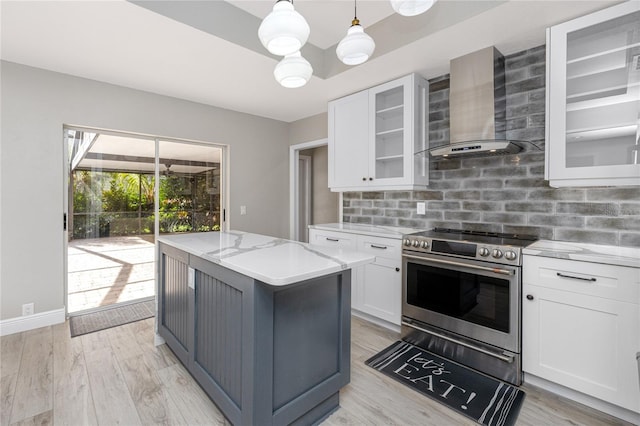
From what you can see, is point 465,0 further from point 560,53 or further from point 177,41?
point 177,41

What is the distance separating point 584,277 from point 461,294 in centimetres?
74

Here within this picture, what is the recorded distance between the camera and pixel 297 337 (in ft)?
5.16

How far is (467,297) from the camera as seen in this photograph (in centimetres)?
221

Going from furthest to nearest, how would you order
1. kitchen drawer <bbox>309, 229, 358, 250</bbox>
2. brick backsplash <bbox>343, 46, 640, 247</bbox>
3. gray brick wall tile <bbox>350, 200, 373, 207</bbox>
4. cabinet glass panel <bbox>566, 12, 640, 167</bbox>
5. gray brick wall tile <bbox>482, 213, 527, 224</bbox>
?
gray brick wall tile <bbox>350, 200, 373, 207</bbox> < kitchen drawer <bbox>309, 229, 358, 250</bbox> < gray brick wall tile <bbox>482, 213, 527, 224</bbox> < brick backsplash <bbox>343, 46, 640, 247</bbox> < cabinet glass panel <bbox>566, 12, 640, 167</bbox>

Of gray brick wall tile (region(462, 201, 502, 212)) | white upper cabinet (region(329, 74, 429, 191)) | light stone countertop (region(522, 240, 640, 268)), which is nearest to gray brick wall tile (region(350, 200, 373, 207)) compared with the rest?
white upper cabinet (region(329, 74, 429, 191))

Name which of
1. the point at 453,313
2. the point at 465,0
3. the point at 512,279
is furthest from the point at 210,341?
the point at 465,0

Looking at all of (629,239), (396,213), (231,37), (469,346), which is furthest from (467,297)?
(231,37)

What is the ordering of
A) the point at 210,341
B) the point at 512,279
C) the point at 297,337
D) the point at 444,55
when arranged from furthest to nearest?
1. the point at 444,55
2. the point at 512,279
3. the point at 210,341
4. the point at 297,337

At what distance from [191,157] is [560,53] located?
3.93 meters

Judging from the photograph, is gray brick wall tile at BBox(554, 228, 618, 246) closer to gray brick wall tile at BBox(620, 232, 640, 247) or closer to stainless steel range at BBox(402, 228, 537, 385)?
gray brick wall tile at BBox(620, 232, 640, 247)

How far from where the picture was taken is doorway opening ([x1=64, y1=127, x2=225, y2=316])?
3203 millimetres

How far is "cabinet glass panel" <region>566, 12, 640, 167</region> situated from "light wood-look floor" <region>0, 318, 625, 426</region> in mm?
1604

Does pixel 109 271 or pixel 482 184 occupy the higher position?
pixel 482 184

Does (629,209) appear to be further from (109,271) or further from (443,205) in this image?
(109,271)
